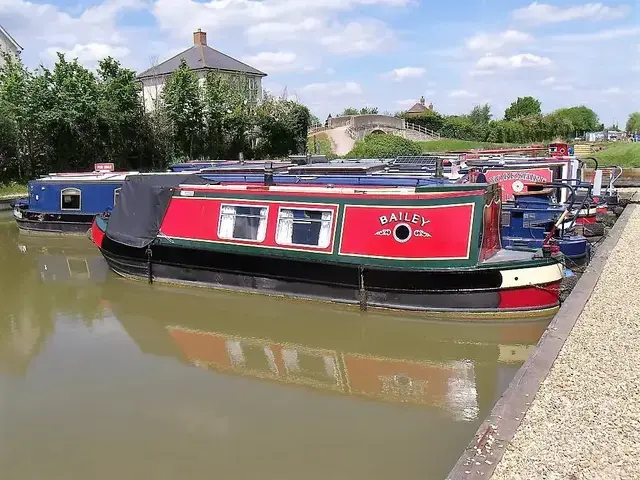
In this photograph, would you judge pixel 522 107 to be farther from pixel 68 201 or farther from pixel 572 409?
pixel 572 409

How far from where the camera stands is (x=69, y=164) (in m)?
23.5

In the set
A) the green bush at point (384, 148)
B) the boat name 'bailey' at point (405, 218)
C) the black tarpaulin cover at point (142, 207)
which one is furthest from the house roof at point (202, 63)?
the boat name 'bailey' at point (405, 218)

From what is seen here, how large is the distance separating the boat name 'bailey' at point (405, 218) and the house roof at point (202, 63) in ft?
86.2

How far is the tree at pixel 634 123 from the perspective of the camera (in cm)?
5786

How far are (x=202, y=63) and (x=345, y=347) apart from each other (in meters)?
28.3

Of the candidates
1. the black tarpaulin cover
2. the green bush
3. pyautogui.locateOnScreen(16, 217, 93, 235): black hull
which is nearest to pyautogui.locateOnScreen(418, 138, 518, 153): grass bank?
the green bush

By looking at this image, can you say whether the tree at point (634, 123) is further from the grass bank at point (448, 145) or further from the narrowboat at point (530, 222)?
the narrowboat at point (530, 222)

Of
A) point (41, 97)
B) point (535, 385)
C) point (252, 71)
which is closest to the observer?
point (535, 385)

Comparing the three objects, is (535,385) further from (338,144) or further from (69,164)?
(338,144)

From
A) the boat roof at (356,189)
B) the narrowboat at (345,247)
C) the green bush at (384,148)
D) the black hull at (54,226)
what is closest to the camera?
the narrowboat at (345,247)

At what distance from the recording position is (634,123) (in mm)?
59719

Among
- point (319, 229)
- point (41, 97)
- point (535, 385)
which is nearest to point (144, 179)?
point (319, 229)

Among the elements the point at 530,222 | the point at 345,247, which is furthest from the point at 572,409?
the point at 530,222

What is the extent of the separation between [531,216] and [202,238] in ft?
18.2
